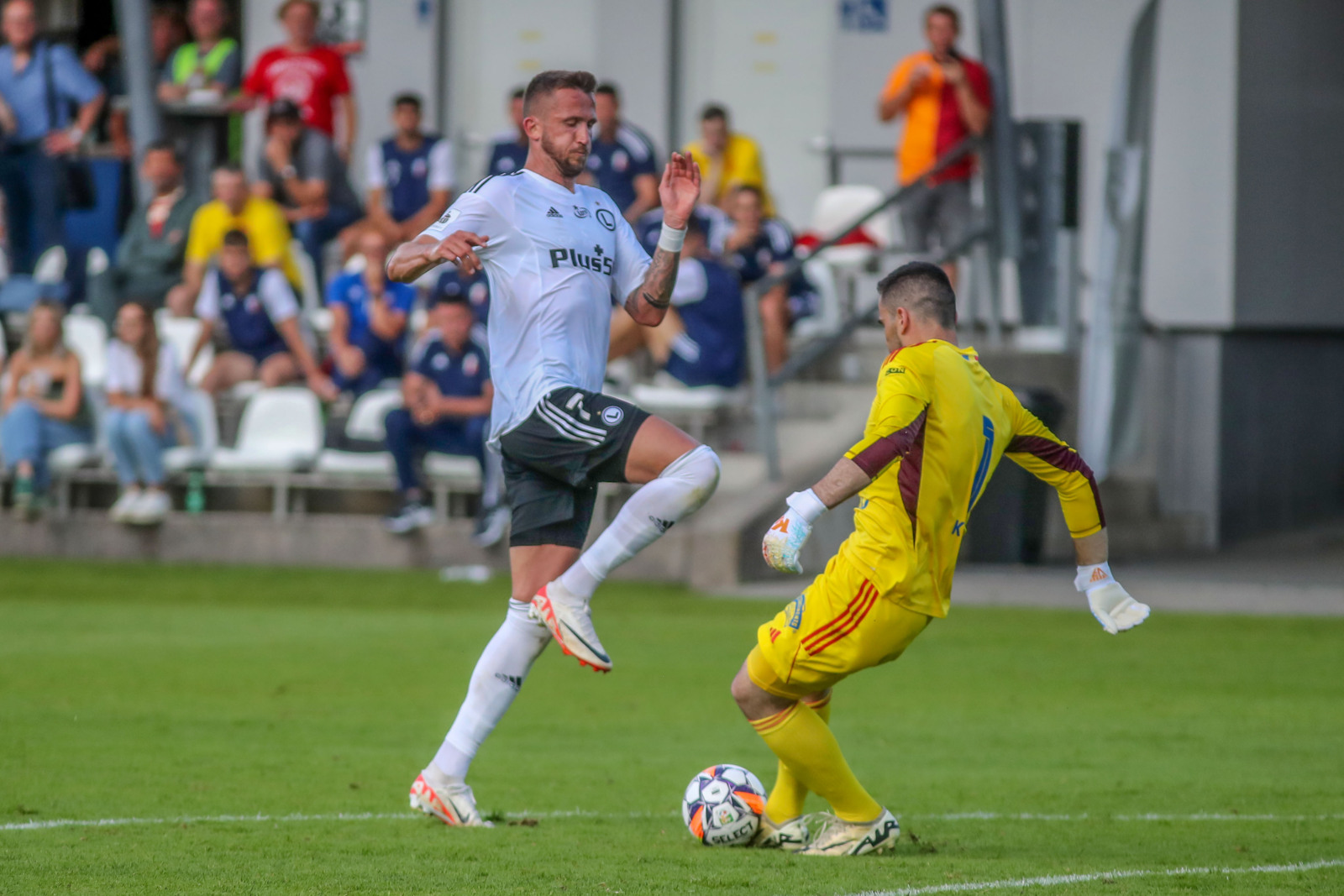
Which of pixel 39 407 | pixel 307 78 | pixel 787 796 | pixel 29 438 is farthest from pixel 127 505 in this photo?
pixel 787 796

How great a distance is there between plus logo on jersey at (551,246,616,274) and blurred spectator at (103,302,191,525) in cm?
937

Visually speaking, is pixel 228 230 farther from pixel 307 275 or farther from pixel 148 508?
pixel 148 508

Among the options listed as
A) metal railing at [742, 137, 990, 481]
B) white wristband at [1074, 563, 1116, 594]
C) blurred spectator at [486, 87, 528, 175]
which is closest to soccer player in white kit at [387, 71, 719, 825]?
white wristband at [1074, 563, 1116, 594]

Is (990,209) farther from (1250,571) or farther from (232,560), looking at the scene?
(232,560)

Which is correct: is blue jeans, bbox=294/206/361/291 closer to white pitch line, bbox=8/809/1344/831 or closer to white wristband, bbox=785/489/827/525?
white pitch line, bbox=8/809/1344/831

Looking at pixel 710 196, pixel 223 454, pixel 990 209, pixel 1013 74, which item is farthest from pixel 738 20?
pixel 223 454

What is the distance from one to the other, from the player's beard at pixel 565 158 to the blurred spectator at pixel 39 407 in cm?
988

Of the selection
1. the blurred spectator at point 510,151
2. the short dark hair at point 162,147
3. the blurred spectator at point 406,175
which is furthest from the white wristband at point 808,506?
the short dark hair at point 162,147

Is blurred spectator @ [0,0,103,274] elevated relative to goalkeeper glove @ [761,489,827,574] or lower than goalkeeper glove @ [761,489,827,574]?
elevated

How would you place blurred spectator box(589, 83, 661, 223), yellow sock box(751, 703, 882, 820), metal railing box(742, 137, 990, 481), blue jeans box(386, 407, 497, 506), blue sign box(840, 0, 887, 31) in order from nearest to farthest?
yellow sock box(751, 703, 882, 820) < metal railing box(742, 137, 990, 481) < blue jeans box(386, 407, 497, 506) < blurred spectator box(589, 83, 661, 223) < blue sign box(840, 0, 887, 31)

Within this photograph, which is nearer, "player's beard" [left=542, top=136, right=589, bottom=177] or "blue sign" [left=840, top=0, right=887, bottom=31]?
"player's beard" [left=542, top=136, right=589, bottom=177]

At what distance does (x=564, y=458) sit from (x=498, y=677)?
31.2 inches

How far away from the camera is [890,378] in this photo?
528 cm

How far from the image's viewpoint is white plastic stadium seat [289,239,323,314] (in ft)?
55.5
